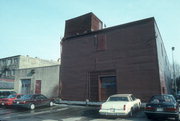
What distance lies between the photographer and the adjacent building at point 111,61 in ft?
55.6

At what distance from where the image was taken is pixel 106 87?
19.4 m

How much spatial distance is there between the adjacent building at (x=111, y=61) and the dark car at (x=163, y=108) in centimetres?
611

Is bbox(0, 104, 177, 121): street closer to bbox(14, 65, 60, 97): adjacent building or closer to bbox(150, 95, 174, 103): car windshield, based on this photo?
bbox(150, 95, 174, 103): car windshield

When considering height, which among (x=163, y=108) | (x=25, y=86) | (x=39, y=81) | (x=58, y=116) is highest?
(x=39, y=81)

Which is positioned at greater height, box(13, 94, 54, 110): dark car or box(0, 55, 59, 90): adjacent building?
box(0, 55, 59, 90): adjacent building

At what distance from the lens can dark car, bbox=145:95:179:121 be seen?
917 cm

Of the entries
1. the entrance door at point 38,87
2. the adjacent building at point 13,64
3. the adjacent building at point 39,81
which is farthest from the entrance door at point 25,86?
the adjacent building at point 13,64

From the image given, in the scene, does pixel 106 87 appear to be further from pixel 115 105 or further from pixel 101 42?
pixel 115 105

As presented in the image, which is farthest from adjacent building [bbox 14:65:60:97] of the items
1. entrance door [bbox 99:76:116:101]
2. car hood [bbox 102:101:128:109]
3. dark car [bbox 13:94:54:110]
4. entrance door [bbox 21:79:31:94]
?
car hood [bbox 102:101:128:109]

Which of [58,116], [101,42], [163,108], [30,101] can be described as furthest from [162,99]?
[30,101]

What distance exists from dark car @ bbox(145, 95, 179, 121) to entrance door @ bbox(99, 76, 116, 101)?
861 centimetres

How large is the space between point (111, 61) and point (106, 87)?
3.22 m

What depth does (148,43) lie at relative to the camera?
17344mm

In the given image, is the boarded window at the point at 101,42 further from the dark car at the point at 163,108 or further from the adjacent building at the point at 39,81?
the dark car at the point at 163,108
